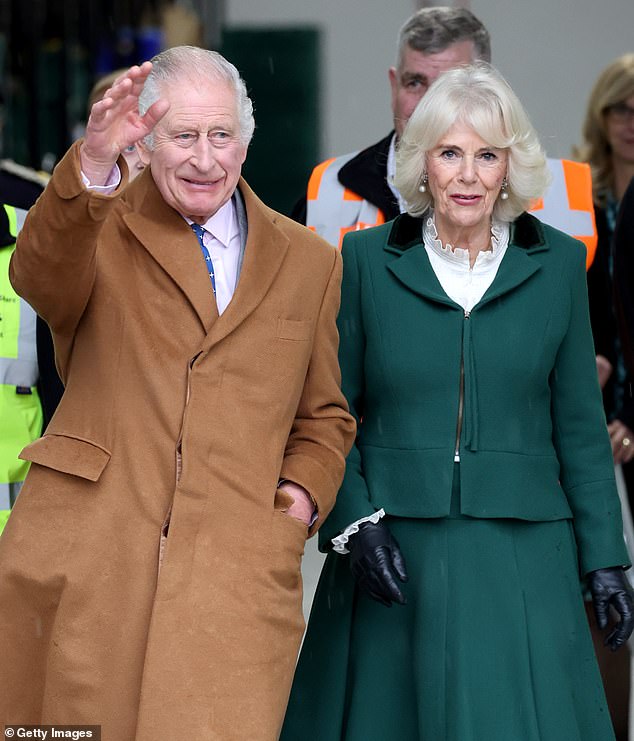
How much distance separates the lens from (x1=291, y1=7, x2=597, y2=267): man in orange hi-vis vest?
475cm

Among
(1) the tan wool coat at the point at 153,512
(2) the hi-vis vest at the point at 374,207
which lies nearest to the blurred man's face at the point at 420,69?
(2) the hi-vis vest at the point at 374,207

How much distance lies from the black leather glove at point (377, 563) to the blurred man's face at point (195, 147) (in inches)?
32.8

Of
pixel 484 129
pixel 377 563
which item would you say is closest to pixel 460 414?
pixel 377 563

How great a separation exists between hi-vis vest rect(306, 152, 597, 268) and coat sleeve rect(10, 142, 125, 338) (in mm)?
1383

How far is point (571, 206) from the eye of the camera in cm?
484

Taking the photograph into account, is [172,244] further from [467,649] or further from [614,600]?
[614,600]

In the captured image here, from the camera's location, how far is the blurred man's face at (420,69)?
487cm

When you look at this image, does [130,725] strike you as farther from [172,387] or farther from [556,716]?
[556,716]

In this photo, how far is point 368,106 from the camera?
10.9 m

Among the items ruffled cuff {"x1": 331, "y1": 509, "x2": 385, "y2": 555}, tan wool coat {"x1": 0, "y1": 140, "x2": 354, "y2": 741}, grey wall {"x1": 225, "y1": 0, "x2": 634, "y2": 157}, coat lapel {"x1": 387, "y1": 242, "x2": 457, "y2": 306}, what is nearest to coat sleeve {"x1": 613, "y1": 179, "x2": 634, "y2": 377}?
coat lapel {"x1": 387, "y1": 242, "x2": 457, "y2": 306}

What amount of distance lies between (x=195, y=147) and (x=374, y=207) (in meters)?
1.25

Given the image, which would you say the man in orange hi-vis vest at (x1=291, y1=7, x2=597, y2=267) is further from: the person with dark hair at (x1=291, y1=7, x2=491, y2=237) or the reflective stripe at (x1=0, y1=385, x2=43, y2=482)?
the reflective stripe at (x1=0, y1=385, x2=43, y2=482)

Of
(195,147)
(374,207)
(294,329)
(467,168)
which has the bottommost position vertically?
(294,329)

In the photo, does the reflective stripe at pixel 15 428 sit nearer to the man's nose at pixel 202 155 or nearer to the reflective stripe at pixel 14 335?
the reflective stripe at pixel 14 335
